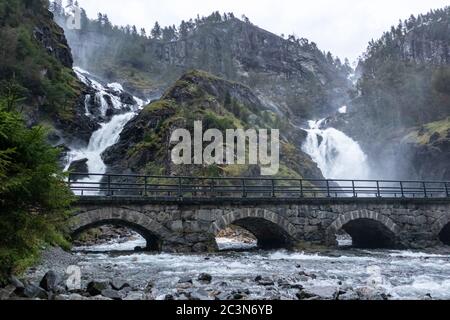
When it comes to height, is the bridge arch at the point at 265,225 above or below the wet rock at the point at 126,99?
below

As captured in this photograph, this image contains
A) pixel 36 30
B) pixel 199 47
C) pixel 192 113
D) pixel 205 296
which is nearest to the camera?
pixel 205 296

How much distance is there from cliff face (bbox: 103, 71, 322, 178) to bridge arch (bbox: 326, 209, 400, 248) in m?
15.3

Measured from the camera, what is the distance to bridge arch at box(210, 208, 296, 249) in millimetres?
20750

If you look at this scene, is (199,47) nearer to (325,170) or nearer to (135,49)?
(135,49)

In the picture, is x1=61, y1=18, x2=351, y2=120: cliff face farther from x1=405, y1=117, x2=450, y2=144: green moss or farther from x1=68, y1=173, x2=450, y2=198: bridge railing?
x1=68, y1=173, x2=450, y2=198: bridge railing

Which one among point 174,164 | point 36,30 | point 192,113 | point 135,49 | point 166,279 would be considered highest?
point 135,49

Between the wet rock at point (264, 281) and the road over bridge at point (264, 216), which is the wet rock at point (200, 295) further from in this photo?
the road over bridge at point (264, 216)

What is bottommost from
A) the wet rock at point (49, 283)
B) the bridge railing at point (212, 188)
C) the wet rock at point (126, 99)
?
the wet rock at point (49, 283)

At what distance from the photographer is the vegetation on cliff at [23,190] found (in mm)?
7455

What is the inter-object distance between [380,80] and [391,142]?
28.1 m

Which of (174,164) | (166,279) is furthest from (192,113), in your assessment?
(166,279)

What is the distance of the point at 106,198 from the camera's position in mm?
18625

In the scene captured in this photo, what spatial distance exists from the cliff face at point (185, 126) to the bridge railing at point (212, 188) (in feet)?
5.93

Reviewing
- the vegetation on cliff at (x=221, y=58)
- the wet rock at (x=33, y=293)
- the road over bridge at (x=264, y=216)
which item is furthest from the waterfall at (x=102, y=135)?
the vegetation on cliff at (x=221, y=58)
